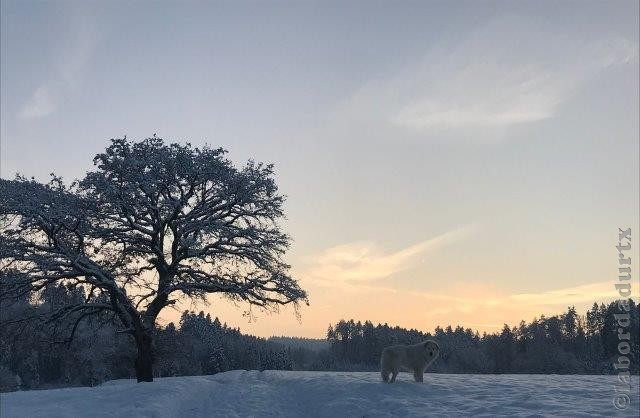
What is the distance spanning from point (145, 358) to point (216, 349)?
7675cm

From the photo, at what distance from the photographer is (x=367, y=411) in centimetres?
1348

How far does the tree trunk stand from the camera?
73.5 ft

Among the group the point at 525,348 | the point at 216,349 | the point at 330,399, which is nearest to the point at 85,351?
the point at 216,349

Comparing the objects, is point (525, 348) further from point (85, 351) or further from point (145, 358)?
point (145, 358)

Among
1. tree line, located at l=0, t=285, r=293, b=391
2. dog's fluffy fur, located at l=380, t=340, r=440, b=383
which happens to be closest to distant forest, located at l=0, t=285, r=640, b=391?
tree line, located at l=0, t=285, r=293, b=391

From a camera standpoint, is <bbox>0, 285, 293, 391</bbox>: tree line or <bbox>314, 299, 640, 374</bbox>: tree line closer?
<bbox>0, 285, 293, 391</bbox>: tree line

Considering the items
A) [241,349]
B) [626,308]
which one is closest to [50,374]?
[241,349]

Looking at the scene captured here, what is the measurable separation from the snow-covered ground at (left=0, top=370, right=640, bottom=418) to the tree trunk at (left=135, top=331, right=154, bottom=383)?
289 centimetres

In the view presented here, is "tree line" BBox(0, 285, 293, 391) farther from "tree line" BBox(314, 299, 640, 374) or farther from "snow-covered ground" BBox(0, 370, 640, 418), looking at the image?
"tree line" BBox(314, 299, 640, 374)

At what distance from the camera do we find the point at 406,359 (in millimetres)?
17594

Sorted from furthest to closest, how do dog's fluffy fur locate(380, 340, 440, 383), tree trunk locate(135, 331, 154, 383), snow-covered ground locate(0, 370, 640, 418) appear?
tree trunk locate(135, 331, 154, 383) < dog's fluffy fur locate(380, 340, 440, 383) < snow-covered ground locate(0, 370, 640, 418)

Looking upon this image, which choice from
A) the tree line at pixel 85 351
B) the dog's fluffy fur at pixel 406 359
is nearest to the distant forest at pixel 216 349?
the tree line at pixel 85 351

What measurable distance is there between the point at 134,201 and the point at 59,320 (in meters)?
6.96

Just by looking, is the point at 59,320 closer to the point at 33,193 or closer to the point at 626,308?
the point at 33,193
